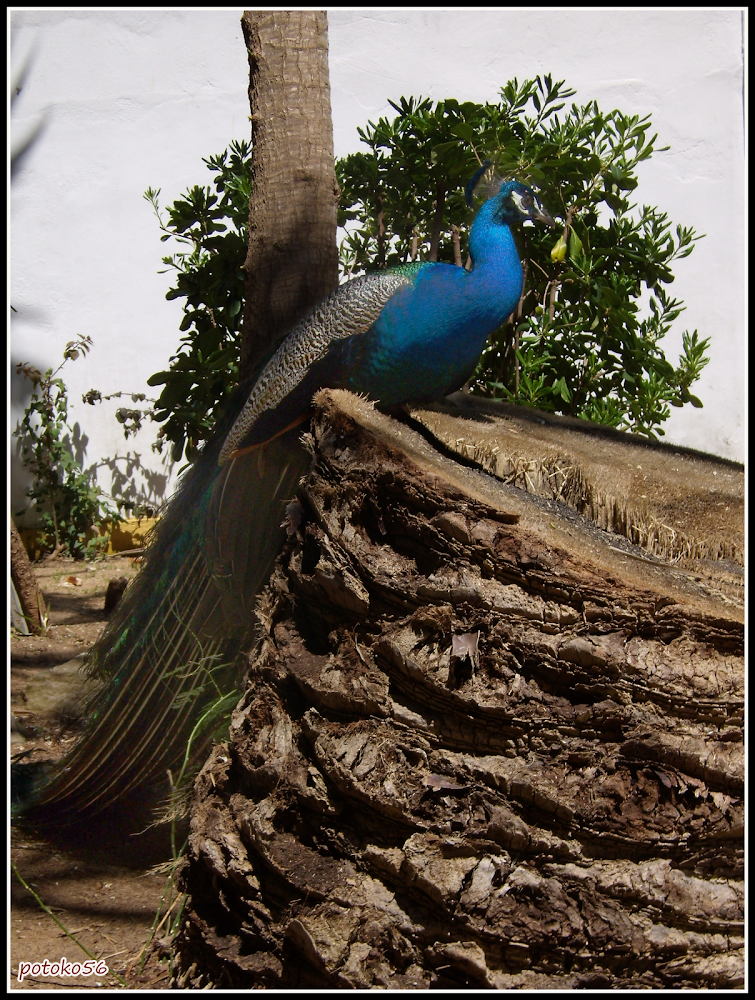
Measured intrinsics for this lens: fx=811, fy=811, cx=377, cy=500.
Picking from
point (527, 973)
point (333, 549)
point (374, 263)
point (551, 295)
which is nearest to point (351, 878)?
point (527, 973)

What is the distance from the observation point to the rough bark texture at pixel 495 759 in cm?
142

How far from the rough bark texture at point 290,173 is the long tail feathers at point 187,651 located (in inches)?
20.0

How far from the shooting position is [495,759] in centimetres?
149

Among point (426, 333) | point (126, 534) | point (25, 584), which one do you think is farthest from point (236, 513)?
point (126, 534)

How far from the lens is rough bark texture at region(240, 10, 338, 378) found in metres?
2.76

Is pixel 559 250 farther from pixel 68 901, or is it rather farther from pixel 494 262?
pixel 68 901

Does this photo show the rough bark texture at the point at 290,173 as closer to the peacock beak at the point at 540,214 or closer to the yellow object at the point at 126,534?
the peacock beak at the point at 540,214

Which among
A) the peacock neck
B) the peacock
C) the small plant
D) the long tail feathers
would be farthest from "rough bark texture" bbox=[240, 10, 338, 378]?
the small plant

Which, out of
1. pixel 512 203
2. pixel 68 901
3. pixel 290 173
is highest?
pixel 290 173

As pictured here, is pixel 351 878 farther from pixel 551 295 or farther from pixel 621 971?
pixel 551 295

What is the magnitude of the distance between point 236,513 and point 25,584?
7.02 ft

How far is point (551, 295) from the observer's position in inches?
140

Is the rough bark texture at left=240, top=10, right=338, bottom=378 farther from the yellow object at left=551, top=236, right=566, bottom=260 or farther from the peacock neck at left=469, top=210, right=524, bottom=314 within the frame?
the yellow object at left=551, top=236, right=566, bottom=260

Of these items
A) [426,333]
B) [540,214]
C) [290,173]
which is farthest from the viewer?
[290,173]
